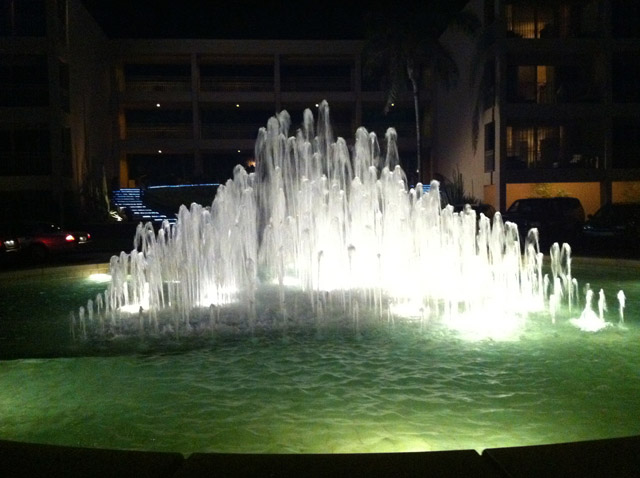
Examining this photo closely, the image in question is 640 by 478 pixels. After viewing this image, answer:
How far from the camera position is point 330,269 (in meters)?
15.6

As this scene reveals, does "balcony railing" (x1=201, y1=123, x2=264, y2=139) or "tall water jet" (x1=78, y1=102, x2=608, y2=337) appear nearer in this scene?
"tall water jet" (x1=78, y1=102, x2=608, y2=337)

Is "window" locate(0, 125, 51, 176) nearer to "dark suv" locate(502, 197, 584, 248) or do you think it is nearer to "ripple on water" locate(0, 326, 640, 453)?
"dark suv" locate(502, 197, 584, 248)

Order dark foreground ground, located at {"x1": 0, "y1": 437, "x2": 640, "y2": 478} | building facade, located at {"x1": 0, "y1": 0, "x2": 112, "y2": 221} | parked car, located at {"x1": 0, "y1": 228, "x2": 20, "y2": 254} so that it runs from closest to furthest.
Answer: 1. dark foreground ground, located at {"x1": 0, "y1": 437, "x2": 640, "y2": 478}
2. parked car, located at {"x1": 0, "y1": 228, "x2": 20, "y2": 254}
3. building facade, located at {"x1": 0, "y1": 0, "x2": 112, "y2": 221}

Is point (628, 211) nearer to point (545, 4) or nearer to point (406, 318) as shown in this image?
point (545, 4)

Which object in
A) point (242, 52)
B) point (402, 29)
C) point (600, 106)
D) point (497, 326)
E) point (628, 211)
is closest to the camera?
point (497, 326)

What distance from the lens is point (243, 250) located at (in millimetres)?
15672

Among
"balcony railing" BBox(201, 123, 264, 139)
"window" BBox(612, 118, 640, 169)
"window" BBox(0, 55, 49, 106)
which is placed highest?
"window" BBox(0, 55, 49, 106)

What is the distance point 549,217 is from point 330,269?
16327 mm

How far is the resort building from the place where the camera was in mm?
33688

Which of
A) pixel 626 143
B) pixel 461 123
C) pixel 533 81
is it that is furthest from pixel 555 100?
pixel 461 123

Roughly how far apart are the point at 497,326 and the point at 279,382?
4.39 metres

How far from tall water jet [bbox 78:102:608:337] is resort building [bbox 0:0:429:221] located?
19948mm

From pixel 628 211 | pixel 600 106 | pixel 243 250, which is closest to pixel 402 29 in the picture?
pixel 600 106

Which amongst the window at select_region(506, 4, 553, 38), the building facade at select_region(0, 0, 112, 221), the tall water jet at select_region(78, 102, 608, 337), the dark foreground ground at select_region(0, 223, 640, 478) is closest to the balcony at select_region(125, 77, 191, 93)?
the building facade at select_region(0, 0, 112, 221)
